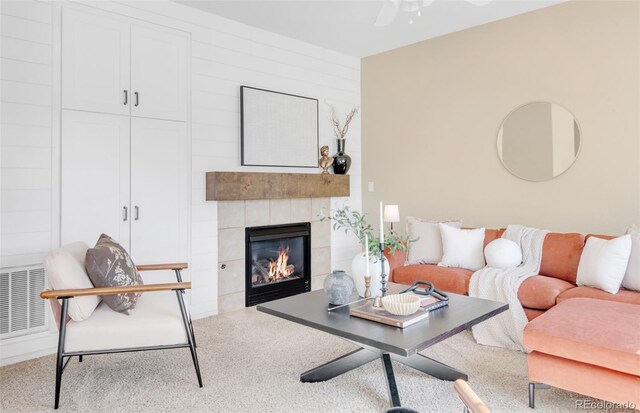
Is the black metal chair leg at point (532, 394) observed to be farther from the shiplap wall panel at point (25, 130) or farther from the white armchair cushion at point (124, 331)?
the shiplap wall panel at point (25, 130)

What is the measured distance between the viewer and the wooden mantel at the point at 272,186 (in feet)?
13.2

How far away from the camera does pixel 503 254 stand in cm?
351

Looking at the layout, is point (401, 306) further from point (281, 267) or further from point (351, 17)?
point (351, 17)

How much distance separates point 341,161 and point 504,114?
5.69 ft

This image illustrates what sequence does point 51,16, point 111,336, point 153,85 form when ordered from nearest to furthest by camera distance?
point 111,336 → point 51,16 → point 153,85

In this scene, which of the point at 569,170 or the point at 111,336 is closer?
the point at 111,336

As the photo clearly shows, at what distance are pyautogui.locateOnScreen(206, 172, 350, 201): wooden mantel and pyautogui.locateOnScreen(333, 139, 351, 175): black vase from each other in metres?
0.08

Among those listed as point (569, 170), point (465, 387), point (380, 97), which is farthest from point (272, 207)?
point (465, 387)

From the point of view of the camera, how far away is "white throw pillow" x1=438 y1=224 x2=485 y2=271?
376cm

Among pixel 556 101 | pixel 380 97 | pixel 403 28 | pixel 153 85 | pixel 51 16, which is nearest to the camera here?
pixel 51 16

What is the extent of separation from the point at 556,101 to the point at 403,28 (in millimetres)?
1580

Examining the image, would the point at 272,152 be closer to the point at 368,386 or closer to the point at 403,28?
the point at 403,28

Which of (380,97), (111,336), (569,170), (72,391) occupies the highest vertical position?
(380,97)

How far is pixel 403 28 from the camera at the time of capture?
451cm
